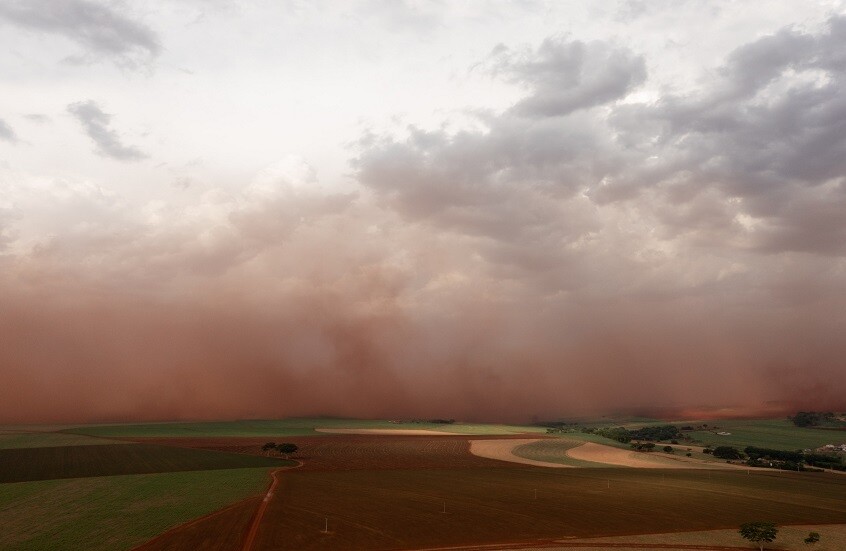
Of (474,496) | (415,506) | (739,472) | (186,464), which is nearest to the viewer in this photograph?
(415,506)

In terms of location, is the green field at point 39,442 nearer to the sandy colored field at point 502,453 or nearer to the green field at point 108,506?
the green field at point 108,506

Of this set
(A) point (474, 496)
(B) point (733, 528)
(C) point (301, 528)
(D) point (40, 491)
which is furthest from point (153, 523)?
(B) point (733, 528)

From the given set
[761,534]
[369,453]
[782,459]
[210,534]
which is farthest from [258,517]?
[782,459]

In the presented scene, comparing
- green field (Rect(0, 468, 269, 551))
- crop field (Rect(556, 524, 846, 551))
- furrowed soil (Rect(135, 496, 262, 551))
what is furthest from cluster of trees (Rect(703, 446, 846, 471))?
furrowed soil (Rect(135, 496, 262, 551))

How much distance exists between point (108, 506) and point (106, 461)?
60858 millimetres

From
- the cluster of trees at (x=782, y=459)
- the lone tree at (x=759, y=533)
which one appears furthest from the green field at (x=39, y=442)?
the cluster of trees at (x=782, y=459)

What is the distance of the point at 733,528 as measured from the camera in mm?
71562

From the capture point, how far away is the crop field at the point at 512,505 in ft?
209

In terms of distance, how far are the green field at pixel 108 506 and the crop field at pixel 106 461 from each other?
9.94 m

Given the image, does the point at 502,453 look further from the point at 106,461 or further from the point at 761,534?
the point at 106,461

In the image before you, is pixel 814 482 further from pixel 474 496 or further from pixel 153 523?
pixel 153 523

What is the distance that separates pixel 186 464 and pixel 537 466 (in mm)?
85271

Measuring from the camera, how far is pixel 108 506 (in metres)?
72.6

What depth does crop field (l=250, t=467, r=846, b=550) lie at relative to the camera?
209 ft
